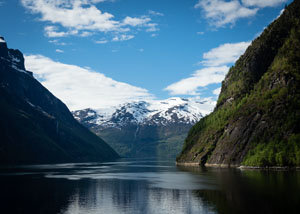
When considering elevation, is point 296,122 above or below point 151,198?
above

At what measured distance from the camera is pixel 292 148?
153875 mm

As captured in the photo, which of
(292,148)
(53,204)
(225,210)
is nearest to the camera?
(225,210)

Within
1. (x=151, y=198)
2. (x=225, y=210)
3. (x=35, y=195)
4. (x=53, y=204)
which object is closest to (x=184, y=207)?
(x=225, y=210)

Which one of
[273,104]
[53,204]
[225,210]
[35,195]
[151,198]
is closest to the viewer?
[225,210]

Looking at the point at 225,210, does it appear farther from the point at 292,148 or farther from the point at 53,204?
the point at 292,148

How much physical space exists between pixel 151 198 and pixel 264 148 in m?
102

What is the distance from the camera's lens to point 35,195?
9050 centimetres

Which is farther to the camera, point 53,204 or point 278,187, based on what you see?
point 278,187

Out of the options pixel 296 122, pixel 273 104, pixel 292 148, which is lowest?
pixel 292 148

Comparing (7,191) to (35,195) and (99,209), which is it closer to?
(35,195)

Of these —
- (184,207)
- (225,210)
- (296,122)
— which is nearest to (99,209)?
(184,207)

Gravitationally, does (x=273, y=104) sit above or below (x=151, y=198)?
above

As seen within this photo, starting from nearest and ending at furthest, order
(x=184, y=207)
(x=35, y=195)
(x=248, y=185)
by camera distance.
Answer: (x=184, y=207), (x=35, y=195), (x=248, y=185)

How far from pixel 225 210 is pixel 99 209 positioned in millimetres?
25225
